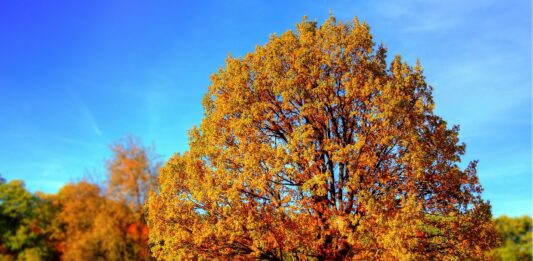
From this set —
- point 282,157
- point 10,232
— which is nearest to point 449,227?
point 282,157

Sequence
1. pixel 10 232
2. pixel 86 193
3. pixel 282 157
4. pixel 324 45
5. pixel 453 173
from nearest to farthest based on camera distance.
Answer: pixel 282 157
pixel 453 173
pixel 324 45
pixel 86 193
pixel 10 232

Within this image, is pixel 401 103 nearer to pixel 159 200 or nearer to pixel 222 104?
pixel 222 104

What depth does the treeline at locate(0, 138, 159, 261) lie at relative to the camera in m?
52.9

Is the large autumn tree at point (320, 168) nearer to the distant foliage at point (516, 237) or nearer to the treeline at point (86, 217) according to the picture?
the treeline at point (86, 217)

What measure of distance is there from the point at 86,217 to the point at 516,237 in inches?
3121

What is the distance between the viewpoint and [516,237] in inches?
3541

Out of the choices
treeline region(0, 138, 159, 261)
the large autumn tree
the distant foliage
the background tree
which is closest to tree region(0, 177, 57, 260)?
treeline region(0, 138, 159, 261)

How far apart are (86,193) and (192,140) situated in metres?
47.1

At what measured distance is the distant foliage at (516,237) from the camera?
8688 cm

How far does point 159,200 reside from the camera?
77.2 ft

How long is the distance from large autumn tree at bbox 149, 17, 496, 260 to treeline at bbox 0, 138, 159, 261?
29.8 meters

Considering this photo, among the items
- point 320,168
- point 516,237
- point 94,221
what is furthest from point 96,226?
point 516,237

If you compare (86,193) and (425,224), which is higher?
(86,193)

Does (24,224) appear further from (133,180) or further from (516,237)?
(516,237)
